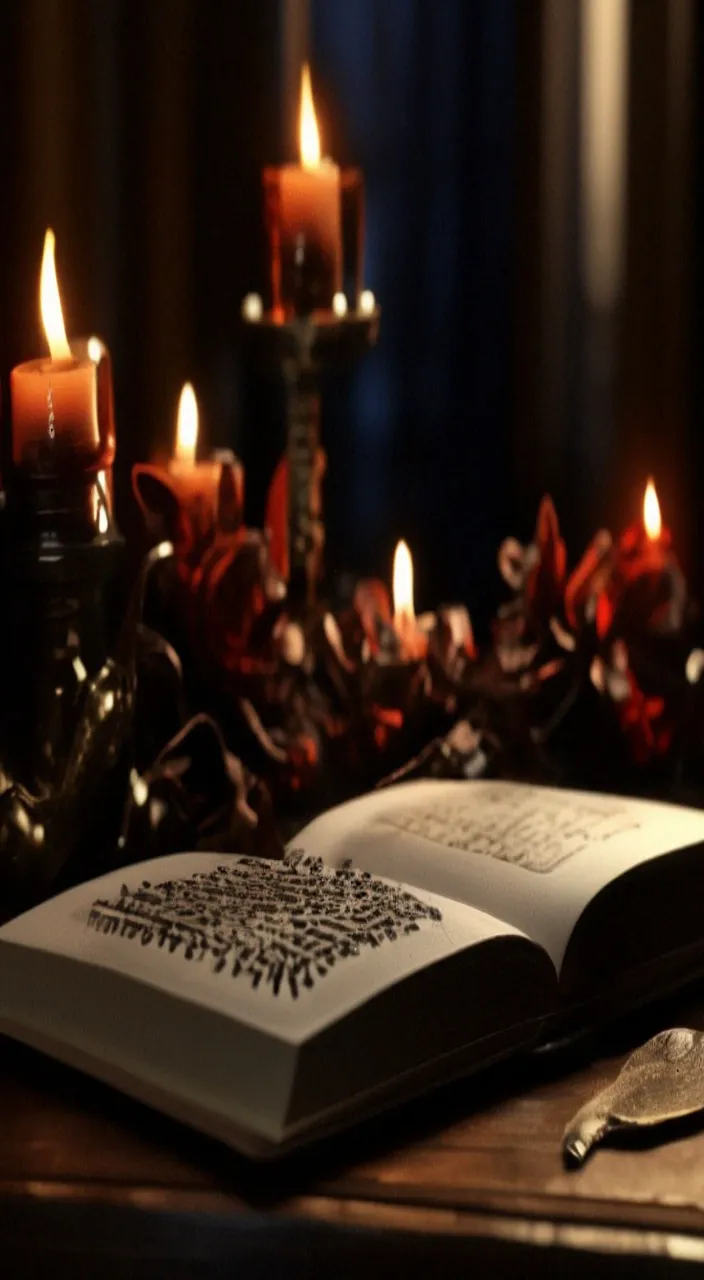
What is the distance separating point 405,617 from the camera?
90 cm

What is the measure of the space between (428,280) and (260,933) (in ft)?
2.74

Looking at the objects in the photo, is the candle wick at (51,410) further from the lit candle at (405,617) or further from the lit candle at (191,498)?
the lit candle at (405,617)

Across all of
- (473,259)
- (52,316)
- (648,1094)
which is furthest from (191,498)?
(473,259)

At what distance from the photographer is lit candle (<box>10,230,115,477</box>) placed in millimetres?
710

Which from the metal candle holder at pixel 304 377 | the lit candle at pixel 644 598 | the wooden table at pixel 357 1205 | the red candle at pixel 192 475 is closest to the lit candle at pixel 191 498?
the red candle at pixel 192 475

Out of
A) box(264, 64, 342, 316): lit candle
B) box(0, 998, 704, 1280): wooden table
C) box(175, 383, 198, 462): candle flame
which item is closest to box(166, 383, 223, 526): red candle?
box(175, 383, 198, 462): candle flame

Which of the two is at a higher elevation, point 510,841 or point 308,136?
point 308,136

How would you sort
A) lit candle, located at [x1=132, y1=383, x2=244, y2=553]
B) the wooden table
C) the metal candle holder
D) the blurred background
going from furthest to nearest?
the blurred background < the metal candle holder < lit candle, located at [x1=132, y1=383, x2=244, y2=553] < the wooden table

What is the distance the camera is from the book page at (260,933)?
530 millimetres

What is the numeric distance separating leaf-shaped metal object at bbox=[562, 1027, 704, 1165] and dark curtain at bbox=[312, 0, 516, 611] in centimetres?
75

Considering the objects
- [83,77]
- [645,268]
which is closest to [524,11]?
[645,268]

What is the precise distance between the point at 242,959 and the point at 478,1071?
11 cm

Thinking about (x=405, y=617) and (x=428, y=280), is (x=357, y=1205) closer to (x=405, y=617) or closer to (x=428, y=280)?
(x=405, y=617)

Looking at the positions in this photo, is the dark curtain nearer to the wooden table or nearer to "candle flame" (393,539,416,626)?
"candle flame" (393,539,416,626)
